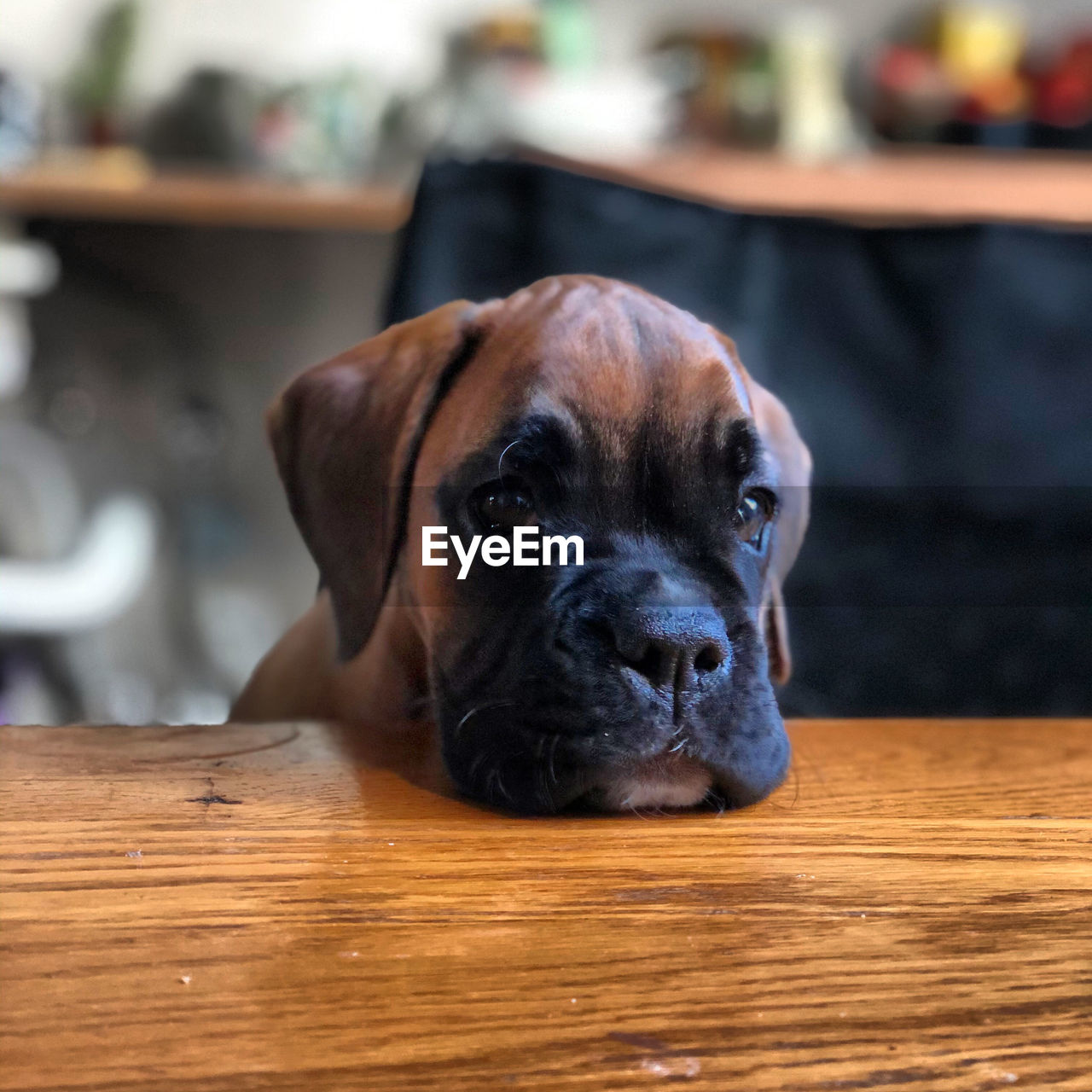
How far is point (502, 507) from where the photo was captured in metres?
0.55

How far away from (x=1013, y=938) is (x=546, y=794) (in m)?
0.20

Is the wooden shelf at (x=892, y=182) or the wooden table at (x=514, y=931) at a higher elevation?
the wooden shelf at (x=892, y=182)

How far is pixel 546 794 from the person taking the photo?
0.51 meters

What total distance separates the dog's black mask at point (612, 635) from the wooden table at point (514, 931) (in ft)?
0.10

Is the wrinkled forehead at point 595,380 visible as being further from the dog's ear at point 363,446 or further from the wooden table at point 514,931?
the wooden table at point 514,931

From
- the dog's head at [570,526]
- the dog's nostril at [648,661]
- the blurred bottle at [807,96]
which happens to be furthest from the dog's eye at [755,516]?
the blurred bottle at [807,96]

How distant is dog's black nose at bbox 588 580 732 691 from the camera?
50 centimetres


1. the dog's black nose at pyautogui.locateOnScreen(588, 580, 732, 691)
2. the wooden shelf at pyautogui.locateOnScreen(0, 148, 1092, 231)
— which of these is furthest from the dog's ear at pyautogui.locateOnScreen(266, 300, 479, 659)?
the wooden shelf at pyautogui.locateOnScreen(0, 148, 1092, 231)

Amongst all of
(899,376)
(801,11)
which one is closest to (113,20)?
(801,11)

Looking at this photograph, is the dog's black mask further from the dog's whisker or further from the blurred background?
the blurred background

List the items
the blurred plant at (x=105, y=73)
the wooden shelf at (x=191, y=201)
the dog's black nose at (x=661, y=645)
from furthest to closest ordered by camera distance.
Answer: the blurred plant at (x=105, y=73)
the wooden shelf at (x=191, y=201)
the dog's black nose at (x=661, y=645)

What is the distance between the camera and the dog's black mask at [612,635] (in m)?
0.50

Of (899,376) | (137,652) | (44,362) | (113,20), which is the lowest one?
(137,652)

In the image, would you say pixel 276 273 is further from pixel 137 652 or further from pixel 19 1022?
pixel 19 1022
